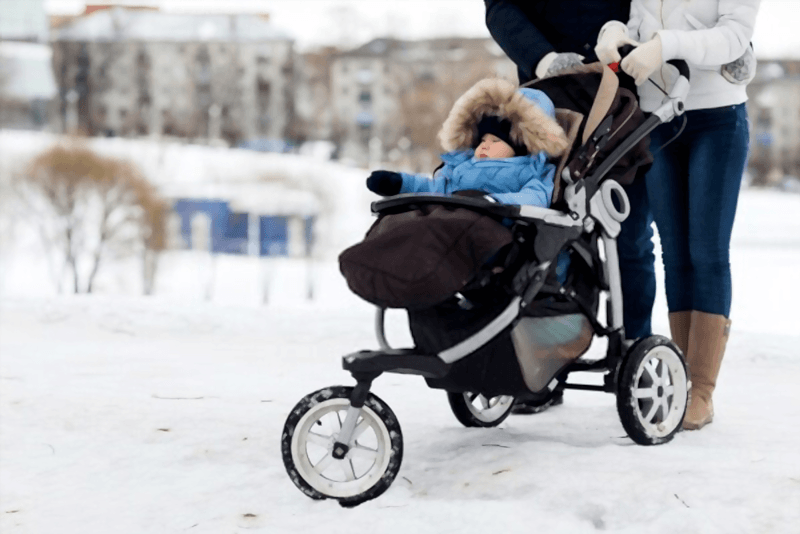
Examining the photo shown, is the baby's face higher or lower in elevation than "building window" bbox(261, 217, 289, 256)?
higher

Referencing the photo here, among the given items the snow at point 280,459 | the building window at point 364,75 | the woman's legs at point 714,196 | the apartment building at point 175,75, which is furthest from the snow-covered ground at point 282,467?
the building window at point 364,75

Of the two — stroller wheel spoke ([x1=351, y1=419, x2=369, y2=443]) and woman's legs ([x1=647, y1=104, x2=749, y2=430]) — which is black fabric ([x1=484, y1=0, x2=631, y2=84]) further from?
stroller wheel spoke ([x1=351, y1=419, x2=369, y2=443])

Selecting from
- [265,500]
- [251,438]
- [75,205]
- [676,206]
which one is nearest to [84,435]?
[251,438]

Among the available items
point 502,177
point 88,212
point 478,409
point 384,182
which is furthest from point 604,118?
point 88,212

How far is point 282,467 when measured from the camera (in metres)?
2.95

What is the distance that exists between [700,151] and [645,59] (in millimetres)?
434

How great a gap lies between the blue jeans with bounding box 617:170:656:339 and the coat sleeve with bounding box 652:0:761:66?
0.59 m

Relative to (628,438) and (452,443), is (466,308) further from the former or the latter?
(628,438)

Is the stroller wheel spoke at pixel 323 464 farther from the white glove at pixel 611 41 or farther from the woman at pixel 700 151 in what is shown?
the white glove at pixel 611 41

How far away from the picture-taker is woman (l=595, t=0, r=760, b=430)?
3133 mm

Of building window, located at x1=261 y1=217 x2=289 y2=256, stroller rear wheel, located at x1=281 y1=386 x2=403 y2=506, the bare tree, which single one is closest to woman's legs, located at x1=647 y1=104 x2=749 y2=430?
stroller rear wheel, located at x1=281 y1=386 x2=403 y2=506

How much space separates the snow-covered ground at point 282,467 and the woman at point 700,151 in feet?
1.23

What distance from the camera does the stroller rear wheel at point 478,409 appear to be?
3.30m

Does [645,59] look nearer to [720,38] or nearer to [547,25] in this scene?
[720,38]
